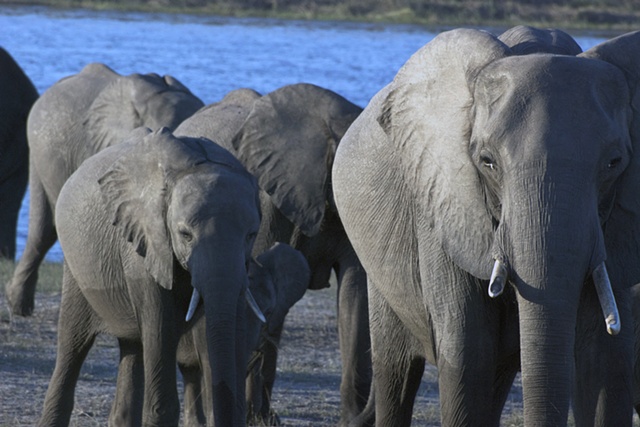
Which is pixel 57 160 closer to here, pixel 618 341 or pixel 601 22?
pixel 618 341

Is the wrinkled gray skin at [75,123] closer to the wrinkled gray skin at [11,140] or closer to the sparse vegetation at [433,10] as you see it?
the wrinkled gray skin at [11,140]

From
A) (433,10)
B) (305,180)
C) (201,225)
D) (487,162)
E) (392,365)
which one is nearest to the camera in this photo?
(487,162)

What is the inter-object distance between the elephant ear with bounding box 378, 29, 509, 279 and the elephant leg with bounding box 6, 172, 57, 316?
5191mm

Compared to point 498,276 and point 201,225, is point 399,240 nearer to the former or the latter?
point 201,225

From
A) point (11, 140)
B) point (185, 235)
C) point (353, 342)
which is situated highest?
point (185, 235)

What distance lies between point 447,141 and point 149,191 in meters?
2.01

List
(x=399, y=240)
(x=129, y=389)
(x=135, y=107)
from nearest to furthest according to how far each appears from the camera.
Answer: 1. (x=399, y=240)
2. (x=129, y=389)
3. (x=135, y=107)

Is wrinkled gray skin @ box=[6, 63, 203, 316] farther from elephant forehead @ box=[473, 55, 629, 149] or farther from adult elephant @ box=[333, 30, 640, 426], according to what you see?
elephant forehead @ box=[473, 55, 629, 149]

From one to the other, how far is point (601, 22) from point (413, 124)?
116ft

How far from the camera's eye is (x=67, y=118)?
35.1 feet

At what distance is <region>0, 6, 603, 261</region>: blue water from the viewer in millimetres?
30609

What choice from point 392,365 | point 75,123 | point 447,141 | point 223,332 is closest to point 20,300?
point 75,123

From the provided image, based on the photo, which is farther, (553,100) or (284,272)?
(284,272)

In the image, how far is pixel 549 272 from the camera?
3.82 metres
